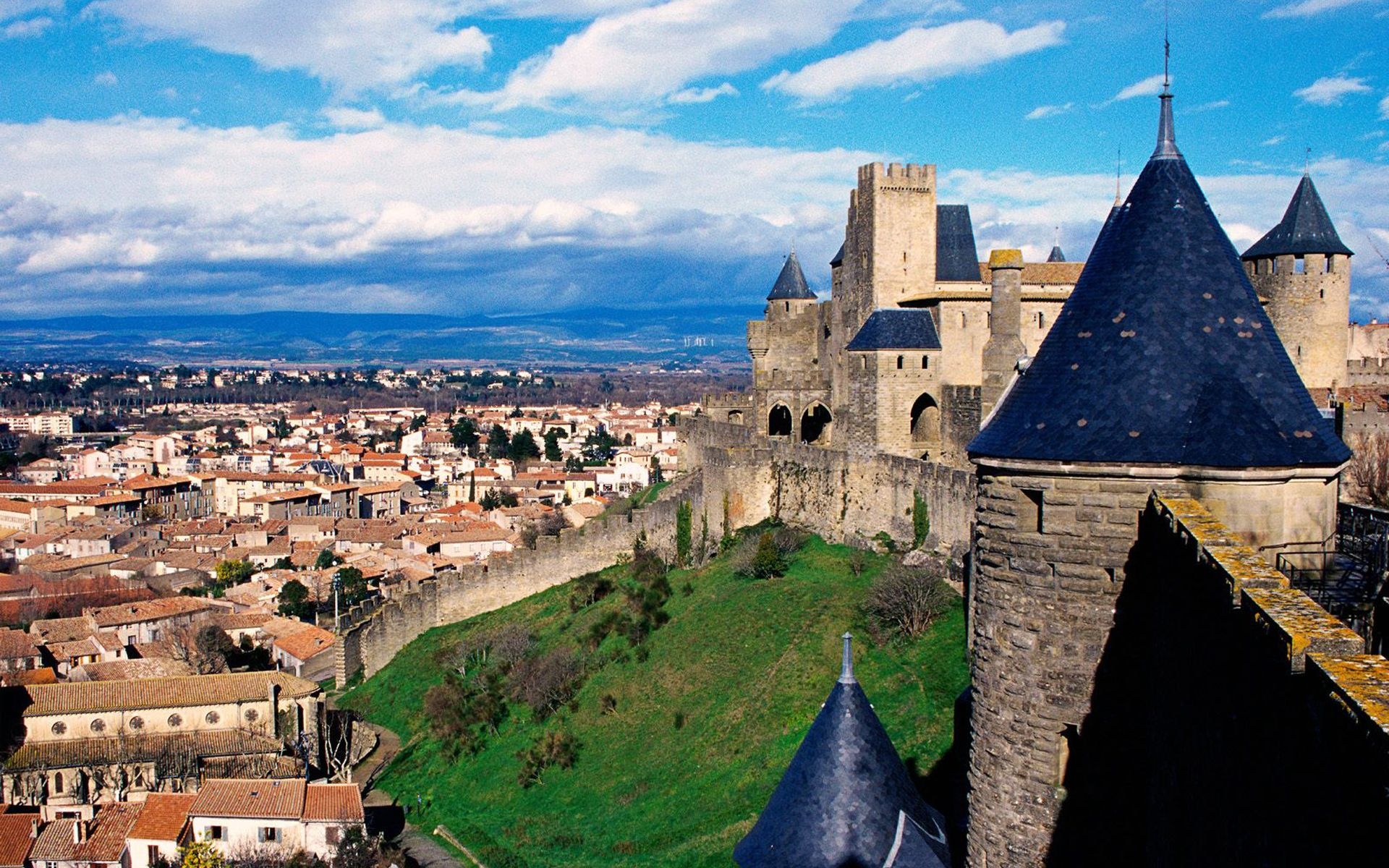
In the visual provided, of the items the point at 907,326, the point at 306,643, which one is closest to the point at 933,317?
the point at 907,326

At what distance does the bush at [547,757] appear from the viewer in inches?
977

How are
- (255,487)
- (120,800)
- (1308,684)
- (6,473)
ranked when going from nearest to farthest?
(1308,684)
(120,800)
(255,487)
(6,473)

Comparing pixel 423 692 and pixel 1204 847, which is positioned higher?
pixel 1204 847

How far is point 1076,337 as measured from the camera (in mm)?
7297

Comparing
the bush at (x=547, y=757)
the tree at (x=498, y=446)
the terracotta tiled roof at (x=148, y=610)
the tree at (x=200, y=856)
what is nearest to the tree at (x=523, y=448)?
the tree at (x=498, y=446)

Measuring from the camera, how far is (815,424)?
35156 mm

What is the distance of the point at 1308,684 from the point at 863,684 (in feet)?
51.4

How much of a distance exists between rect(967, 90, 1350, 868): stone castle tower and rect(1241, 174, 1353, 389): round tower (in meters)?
27.2

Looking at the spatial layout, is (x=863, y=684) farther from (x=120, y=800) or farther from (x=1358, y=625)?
(x=120, y=800)

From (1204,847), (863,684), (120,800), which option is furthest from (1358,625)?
(120,800)

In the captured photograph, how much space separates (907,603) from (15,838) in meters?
21.0

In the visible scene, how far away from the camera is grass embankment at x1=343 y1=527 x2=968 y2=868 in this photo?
19.2 m

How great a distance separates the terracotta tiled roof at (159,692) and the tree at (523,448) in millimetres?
63932

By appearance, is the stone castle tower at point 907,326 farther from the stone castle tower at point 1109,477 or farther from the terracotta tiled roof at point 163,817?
the stone castle tower at point 1109,477
